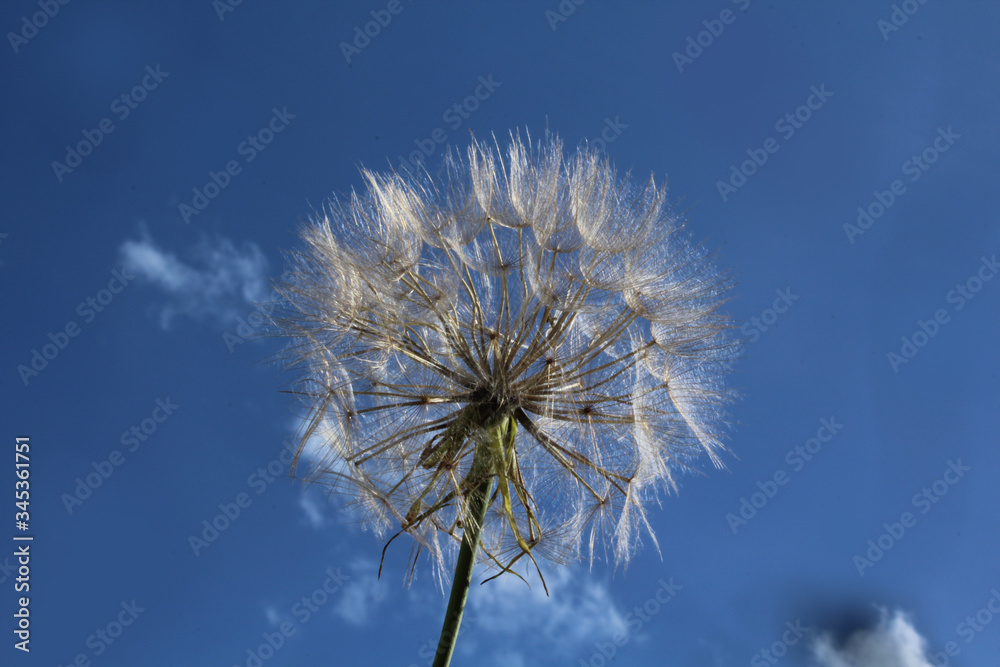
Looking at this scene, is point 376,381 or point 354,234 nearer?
point 376,381

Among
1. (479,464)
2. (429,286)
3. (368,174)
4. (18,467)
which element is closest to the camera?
(479,464)

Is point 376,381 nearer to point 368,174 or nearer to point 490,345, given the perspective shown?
point 490,345

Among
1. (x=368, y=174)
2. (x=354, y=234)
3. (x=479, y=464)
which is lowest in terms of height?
(x=479, y=464)

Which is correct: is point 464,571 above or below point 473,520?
below

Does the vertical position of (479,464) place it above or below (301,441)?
below

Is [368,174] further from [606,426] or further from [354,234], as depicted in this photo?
[606,426]

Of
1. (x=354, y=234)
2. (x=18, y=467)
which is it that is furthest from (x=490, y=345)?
(x=18, y=467)

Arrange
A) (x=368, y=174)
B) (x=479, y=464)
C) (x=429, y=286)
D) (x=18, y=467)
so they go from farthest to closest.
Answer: (x=18, y=467)
(x=368, y=174)
(x=429, y=286)
(x=479, y=464)

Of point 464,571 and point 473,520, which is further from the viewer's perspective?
point 473,520
